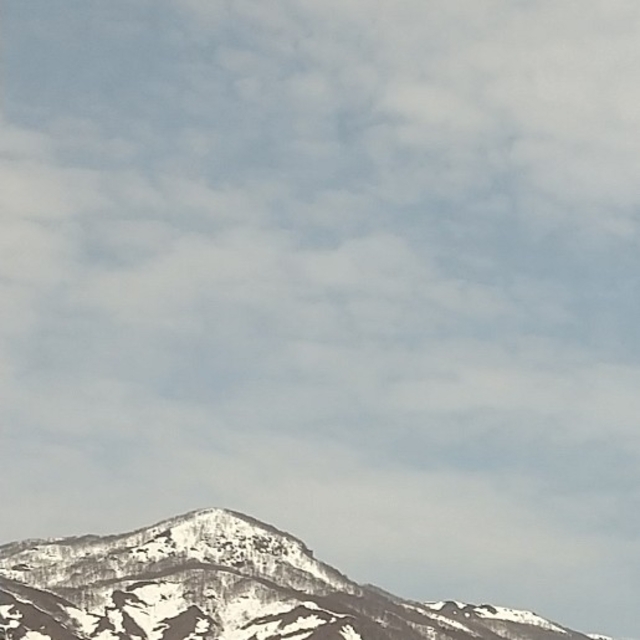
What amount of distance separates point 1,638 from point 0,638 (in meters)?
0.52

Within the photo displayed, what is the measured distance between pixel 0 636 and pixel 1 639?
2.45ft

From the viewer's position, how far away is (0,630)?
23734 millimetres

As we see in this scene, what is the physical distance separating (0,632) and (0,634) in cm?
8

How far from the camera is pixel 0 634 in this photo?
2417cm

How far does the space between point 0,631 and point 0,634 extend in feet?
1.03

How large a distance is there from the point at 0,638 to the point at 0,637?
23 millimetres

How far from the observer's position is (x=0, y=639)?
24.2 meters

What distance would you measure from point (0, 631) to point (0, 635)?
21 cm

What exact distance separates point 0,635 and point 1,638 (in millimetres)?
510

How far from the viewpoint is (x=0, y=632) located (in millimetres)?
24125

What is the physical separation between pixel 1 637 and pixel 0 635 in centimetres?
43

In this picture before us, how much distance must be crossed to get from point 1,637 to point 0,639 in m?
0.27

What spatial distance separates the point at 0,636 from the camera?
24031 mm

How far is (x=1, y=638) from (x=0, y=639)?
13.6 inches
